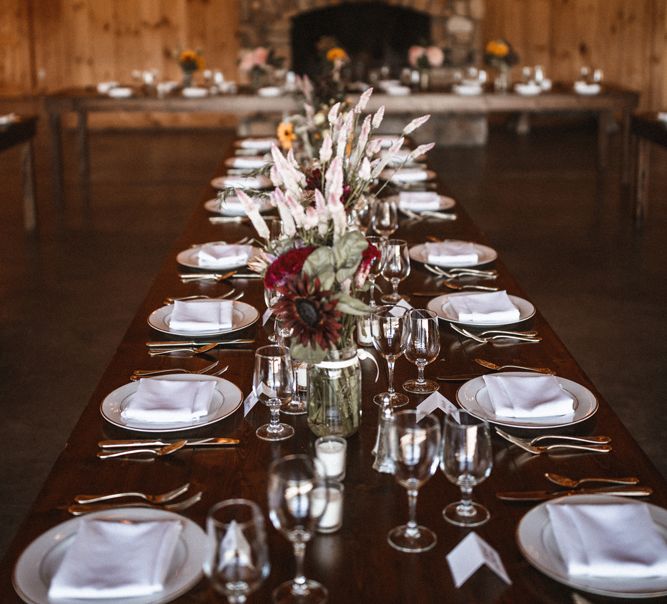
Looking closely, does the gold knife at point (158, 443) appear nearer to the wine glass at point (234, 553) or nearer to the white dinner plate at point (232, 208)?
the wine glass at point (234, 553)

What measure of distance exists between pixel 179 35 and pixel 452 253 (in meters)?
7.90

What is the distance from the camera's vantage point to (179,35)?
10.1 meters

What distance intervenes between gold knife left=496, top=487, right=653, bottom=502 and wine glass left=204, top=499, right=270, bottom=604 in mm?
549

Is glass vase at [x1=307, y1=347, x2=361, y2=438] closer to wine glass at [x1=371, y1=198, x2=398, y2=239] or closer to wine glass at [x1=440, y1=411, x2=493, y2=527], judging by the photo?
A: wine glass at [x1=440, y1=411, x2=493, y2=527]

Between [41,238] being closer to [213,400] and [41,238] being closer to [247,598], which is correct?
[213,400]

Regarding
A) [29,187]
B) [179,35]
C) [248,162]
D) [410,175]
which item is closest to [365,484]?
[410,175]

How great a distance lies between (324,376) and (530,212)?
5.04m

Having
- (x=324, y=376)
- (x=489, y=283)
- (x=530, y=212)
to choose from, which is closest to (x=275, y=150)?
(x=324, y=376)

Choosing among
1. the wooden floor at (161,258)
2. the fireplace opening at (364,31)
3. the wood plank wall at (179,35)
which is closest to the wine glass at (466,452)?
the wooden floor at (161,258)

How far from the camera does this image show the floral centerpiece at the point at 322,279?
1554 millimetres

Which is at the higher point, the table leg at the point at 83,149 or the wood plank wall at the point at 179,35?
the wood plank wall at the point at 179,35

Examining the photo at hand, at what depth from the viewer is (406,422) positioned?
1.38 meters

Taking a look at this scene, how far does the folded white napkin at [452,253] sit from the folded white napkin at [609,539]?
→ 140 cm

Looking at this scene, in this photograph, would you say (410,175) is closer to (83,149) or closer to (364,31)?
(83,149)
